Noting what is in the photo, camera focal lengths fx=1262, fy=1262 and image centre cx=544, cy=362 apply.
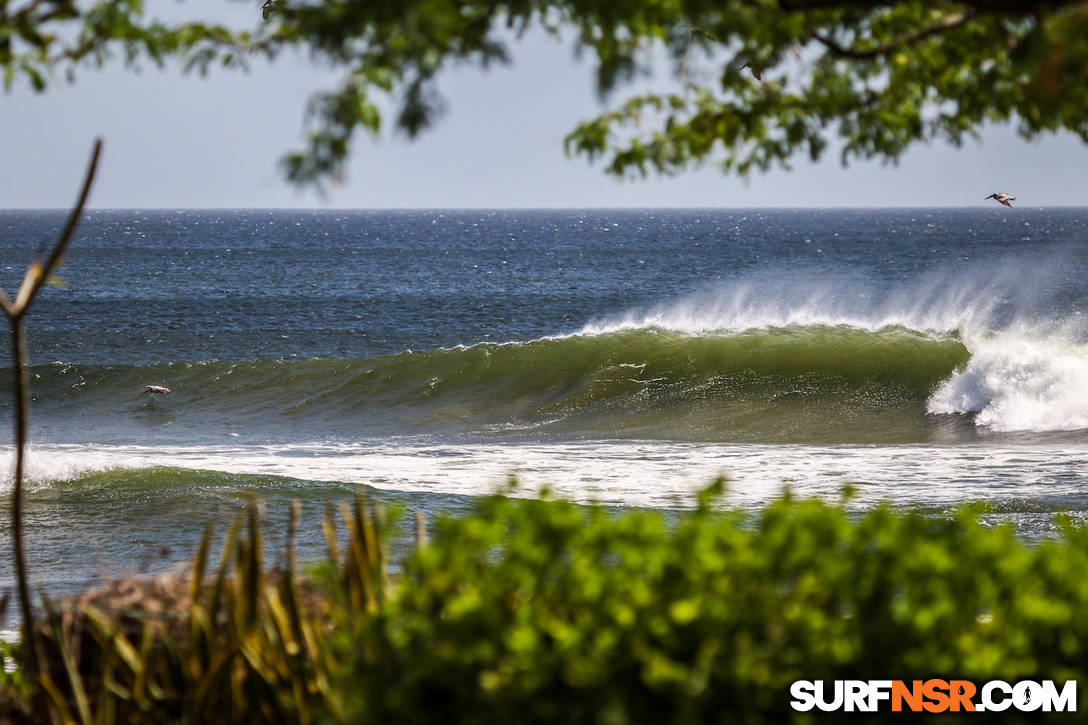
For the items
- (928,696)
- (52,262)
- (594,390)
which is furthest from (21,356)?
(594,390)

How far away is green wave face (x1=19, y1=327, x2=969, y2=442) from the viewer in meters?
19.0

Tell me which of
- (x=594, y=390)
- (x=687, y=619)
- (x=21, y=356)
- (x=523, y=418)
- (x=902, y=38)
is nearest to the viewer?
(x=687, y=619)

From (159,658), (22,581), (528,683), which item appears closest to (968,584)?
(528,683)

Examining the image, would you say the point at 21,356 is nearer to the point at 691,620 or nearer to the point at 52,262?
the point at 52,262

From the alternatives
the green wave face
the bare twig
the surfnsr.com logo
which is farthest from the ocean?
the surfnsr.com logo

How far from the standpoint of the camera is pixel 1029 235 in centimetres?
12388

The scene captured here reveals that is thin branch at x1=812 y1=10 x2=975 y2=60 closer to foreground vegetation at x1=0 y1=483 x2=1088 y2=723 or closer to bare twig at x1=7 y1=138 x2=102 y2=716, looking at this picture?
foreground vegetation at x1=0 y1=483 x2=1088 y2=723

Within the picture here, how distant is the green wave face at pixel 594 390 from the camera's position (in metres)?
19.0

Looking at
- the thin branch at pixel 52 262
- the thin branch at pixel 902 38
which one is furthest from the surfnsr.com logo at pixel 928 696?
the thin branch at pixel 52 262

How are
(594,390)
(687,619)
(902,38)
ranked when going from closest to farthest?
1. (687,619)
2. (902,38)
3. (594,390)

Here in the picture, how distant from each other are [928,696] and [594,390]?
60.6ft

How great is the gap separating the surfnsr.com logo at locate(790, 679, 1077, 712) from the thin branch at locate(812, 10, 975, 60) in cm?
180

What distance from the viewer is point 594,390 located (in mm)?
21203

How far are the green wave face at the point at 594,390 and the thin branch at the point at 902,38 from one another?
1367 centimetres
